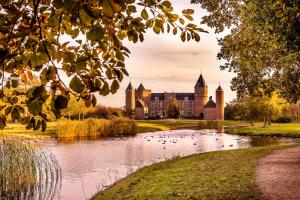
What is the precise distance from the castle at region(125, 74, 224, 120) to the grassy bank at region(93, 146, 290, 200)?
316 ft

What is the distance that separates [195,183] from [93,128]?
1282 inches

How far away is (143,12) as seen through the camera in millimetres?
3777

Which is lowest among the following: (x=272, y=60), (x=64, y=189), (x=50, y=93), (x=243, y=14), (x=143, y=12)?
(x=64, y=189)

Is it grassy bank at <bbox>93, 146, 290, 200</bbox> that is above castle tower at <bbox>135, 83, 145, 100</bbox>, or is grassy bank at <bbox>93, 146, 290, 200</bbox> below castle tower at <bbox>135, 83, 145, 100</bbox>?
below

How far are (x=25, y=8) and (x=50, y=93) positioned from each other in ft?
3.89

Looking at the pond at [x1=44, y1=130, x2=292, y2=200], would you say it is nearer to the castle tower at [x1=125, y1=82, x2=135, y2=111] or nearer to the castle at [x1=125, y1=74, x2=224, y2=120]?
the castle at [x1=125, y1=74, x2=224, y2=120]

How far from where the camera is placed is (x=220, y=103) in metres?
114

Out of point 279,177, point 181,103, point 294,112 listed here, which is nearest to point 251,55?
point 279,177

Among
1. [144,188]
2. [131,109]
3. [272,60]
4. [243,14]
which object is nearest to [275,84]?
[272,60]

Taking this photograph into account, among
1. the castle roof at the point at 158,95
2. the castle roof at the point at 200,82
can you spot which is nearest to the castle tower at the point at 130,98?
the castle roof at the point at 158,95

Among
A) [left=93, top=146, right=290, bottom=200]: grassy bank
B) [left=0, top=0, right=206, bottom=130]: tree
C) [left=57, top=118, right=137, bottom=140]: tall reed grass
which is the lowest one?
[left=93, top=146, right=290, bottom=200]: grassy bank

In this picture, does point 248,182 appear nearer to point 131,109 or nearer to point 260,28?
point 260,28

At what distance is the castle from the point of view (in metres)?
114

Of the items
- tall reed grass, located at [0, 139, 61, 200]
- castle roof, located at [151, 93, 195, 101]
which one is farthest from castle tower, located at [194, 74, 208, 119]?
tall reed grass, located at [0, 139, 61, 200]
